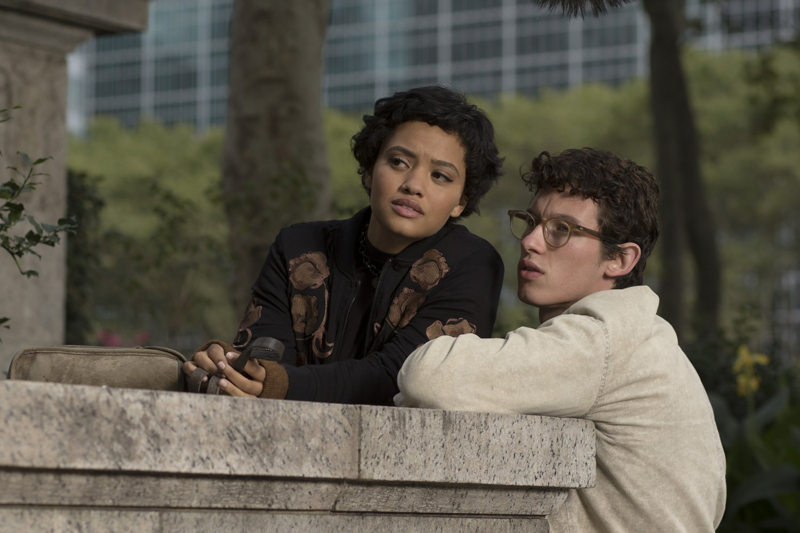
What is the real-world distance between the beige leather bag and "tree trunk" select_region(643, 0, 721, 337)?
10524mm

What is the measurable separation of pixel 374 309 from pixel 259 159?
185 inches

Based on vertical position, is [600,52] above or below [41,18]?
above

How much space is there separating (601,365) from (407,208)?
3.07 ft

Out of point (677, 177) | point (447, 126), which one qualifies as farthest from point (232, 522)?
point (677, 177)

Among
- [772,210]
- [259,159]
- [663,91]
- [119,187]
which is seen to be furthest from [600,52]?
[259,159]

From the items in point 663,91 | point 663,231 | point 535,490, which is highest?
point 663,91

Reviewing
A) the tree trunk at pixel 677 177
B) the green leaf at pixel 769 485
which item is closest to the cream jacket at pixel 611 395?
the green leaf at pixel 769 485

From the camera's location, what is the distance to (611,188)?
286 centimetres

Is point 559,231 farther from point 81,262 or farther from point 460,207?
point 81,262

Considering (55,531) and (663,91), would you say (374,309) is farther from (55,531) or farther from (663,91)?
(663,91)

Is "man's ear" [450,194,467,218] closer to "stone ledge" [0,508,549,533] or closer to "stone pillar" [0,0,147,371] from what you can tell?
"stone ledge" [0,508,549,533]

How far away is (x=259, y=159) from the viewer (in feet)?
25.5

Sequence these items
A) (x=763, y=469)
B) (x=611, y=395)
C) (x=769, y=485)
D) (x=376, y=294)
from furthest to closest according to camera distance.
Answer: (x=763, y=469), (x=769, y=485), (x=376, y=294), (x=611, y=395)

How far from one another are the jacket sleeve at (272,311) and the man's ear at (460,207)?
0.52m
